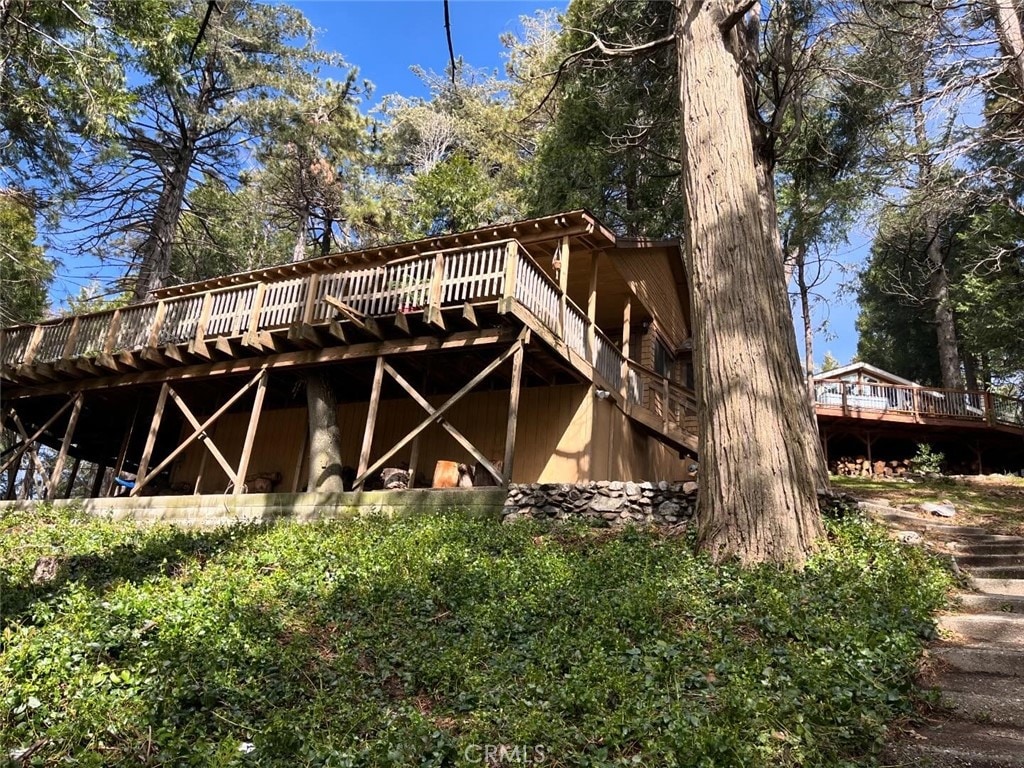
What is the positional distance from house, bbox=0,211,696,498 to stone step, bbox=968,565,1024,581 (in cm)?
543

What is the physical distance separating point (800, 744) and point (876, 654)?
1188mm

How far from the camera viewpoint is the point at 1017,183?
20.1m

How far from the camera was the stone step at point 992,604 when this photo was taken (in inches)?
231

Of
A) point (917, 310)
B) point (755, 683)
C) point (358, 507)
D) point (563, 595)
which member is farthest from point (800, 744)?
point (917, 310)

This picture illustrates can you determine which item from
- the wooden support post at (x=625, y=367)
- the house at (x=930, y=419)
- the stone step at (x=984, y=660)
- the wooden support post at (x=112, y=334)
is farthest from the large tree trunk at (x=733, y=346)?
the house at (x=930, y=419)

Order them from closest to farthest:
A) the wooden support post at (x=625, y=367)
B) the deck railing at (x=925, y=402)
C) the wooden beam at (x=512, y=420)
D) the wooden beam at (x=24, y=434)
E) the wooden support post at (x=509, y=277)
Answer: the wooden beam at (x=512, y=420) < the wooden support post at (x=509, y=277) < the wooden support post at (x=625, y=367) < the wooden beam at (x=24, y=434) < the deck railing at (x=925, y=402)

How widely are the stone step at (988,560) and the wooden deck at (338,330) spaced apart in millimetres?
5688

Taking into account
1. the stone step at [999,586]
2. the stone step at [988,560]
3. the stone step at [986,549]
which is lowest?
the stone step at [999,586]

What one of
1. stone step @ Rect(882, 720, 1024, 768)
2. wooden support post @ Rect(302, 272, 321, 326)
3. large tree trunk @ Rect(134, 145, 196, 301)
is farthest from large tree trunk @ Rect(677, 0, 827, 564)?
large tree trunk @ Rect(134, 145, 196, 301)

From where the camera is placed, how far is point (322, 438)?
1220 centimetres

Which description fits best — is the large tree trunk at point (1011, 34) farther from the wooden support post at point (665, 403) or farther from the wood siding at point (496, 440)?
the wood siding at point (496, 440)

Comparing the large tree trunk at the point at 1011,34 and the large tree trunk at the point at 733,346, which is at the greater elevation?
the large tree trunk at the point at 1011,34

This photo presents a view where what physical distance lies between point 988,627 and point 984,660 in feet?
2.58

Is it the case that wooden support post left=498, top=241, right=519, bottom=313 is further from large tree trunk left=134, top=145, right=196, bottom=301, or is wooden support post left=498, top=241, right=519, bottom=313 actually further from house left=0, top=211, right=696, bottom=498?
large tree trunk left=134, top=145, right=196, bottom=301
